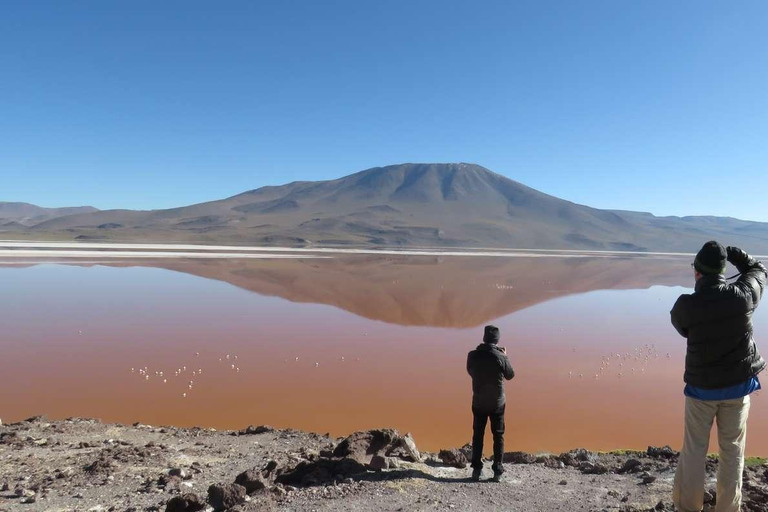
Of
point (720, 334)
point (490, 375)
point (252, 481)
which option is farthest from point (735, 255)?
point (252, 481)

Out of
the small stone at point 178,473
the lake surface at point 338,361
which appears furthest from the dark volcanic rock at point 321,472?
the lake surface at point 338,361

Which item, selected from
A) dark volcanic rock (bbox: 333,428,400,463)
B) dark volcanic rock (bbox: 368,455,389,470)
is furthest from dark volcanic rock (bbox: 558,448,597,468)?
dark volcanic rock (bbox: 368,455,389,470)

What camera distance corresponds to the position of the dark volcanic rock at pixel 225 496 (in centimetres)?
439

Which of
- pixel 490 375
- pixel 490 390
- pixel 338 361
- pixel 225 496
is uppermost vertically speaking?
pixel 490 375

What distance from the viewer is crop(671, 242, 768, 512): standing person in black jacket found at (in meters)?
3.63

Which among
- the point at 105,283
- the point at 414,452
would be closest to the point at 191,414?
the point at 414,452

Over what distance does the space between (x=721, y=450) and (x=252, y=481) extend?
150 inches

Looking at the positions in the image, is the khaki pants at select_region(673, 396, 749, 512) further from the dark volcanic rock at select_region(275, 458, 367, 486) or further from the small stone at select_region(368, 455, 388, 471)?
the dark volcanic rock at select_region(275, 458, 367, 486)

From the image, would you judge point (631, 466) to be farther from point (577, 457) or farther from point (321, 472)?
point (321, 472)

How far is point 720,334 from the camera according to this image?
3.64 m

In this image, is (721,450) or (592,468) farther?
(592,468)

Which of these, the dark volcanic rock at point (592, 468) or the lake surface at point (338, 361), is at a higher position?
the dark volcanic rock at point (592, 468)

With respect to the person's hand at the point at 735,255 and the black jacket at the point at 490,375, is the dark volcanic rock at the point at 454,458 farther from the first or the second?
the person's hand at the point at 735,255

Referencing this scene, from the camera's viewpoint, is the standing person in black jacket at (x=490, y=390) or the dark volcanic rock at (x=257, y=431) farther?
the dark volcanic rock at (x=257, y=431)
